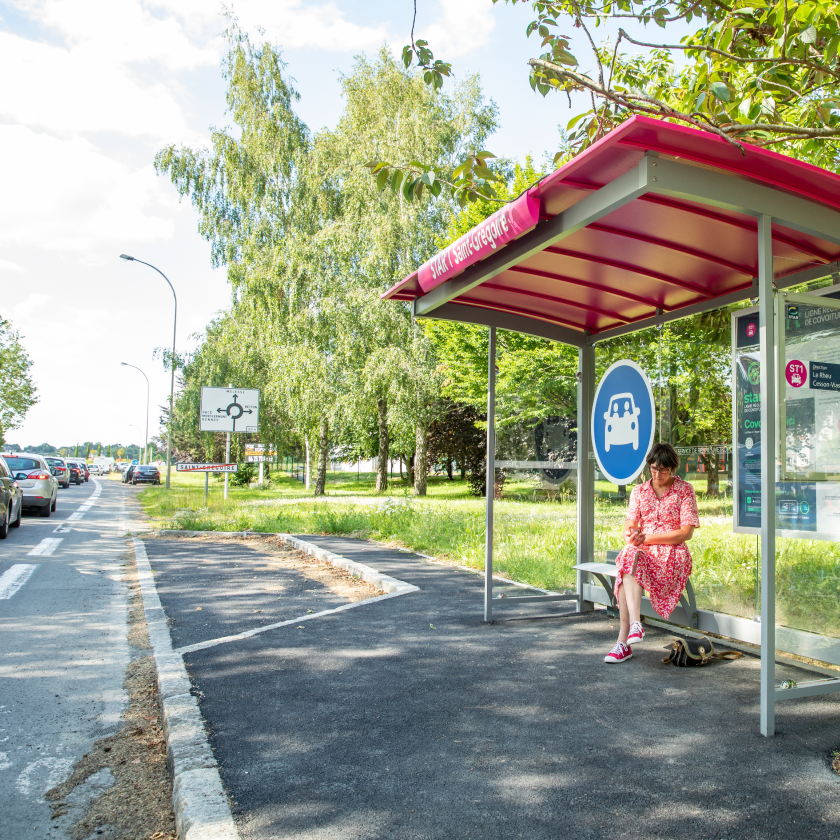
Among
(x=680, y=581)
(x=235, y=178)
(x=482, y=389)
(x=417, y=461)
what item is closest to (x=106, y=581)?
(x=680, y=581)

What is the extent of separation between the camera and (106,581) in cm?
912

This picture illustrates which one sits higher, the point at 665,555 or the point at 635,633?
the point at 665,555

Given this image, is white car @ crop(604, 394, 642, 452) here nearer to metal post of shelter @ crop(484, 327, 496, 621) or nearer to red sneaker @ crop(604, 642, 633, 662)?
metal post of shelter @ crop(484, 327, 496, 621)

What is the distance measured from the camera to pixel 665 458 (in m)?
5.12

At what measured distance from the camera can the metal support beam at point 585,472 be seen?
6488 millimetres

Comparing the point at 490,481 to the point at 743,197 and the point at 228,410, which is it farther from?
the point at 228,410

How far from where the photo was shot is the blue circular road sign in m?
5.59

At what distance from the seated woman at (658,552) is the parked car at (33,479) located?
17.3 m

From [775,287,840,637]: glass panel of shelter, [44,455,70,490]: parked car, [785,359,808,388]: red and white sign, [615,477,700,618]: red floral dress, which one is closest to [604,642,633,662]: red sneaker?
[615,477,700,618]: red floral dress

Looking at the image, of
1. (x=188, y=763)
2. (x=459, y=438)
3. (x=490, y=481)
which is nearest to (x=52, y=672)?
(x=188, y=763)

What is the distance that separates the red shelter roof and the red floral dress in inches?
61.7

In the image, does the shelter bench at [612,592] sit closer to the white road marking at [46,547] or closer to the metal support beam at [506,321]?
the metal support beam at [506,321]

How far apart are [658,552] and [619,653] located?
0.76 metres

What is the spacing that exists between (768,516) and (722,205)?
1.63 meters
